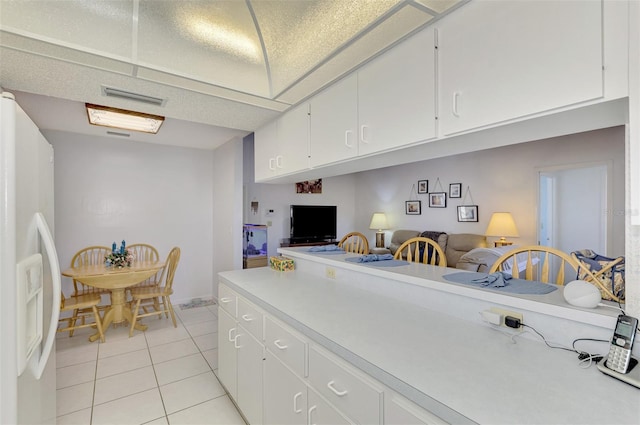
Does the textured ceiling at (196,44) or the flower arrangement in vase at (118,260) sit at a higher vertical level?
the textured ceiling at (196,44)

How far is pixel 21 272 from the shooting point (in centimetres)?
102

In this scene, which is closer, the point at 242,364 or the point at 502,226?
the point at 242,364

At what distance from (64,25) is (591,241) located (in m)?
5.24

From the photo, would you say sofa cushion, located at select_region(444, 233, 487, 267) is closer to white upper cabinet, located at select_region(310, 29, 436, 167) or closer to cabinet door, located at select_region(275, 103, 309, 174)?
cabinet door, located at select_region(275, 103, 309, 174)

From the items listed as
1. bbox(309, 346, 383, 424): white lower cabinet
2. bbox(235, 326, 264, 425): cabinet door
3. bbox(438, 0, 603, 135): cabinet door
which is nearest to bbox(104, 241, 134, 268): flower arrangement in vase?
bbox(235, 326, 264, 425): cabinet door

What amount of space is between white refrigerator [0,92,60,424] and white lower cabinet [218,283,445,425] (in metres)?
0.96

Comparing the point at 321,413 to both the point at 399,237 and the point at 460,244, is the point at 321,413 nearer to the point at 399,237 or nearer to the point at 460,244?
the point at 460,244

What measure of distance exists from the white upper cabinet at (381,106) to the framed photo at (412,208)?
4.61 meters

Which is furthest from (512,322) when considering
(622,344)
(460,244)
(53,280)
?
(460,244)

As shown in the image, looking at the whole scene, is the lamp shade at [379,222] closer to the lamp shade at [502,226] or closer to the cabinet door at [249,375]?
the lamp shade at [502,226]

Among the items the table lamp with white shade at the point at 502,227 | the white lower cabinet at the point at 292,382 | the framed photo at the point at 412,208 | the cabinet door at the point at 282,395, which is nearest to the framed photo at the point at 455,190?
the framed photo at the point at 412,208

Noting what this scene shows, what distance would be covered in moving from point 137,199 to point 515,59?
473 centimetres

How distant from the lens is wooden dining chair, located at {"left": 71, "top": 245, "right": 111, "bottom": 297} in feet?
12.2

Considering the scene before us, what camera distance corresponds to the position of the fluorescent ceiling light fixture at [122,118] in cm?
277
